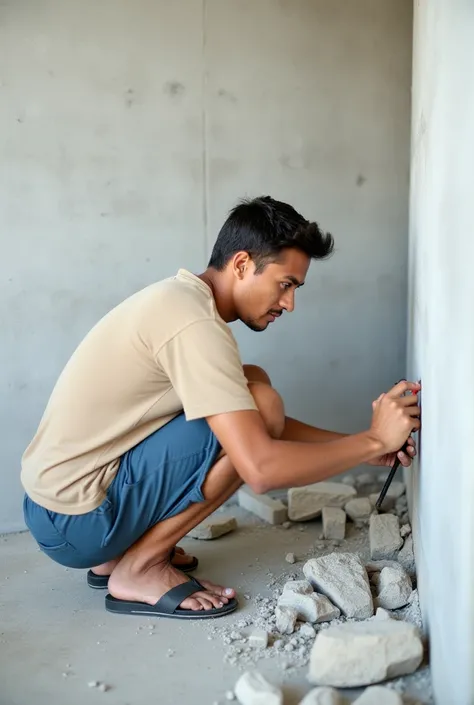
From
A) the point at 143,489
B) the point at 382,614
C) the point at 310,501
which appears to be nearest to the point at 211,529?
the point at 310,501

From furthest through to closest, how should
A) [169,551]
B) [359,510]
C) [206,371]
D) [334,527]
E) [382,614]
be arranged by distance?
[359,510], [334,527], [169,551], [382,614], [206,371]

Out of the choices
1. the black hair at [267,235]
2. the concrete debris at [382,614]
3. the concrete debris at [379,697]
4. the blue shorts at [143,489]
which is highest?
the black hair at [267,235]

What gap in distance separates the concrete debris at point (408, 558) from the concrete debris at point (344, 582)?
0.22 metres

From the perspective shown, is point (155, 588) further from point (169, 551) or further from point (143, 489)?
point (143, 489)

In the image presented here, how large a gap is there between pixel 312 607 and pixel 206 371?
721 mm

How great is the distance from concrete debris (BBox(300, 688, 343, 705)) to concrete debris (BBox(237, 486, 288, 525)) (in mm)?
1326

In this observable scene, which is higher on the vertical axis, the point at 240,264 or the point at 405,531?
the point at 240,264

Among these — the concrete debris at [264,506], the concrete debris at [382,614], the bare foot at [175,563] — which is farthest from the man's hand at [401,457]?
the concrete debris at [264,506]

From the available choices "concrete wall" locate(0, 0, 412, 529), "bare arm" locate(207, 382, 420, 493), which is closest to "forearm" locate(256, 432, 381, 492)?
"bare arm" locate(207, 382, 420, 493)

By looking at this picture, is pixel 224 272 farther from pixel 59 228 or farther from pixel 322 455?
pixel 59 228

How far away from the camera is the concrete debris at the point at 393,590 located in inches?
89.7

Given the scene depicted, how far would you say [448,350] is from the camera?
5.57ft

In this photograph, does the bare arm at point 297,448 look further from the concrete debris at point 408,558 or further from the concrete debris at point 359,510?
the concrete debris at point 359,510

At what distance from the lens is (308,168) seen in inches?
129
